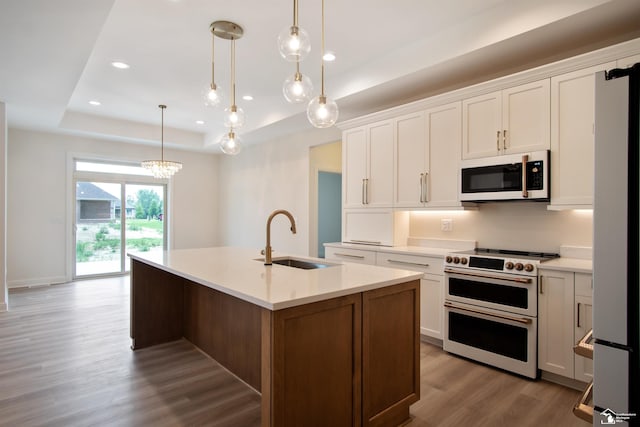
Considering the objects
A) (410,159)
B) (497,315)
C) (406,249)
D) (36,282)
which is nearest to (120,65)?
(410,159)

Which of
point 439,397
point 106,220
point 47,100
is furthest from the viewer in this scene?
point 106,220

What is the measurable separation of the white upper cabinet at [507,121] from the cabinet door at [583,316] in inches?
40.5

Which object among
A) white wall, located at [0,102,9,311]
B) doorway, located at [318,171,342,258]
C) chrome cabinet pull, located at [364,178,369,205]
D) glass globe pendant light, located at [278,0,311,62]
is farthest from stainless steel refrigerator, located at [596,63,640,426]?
white wall, located at [0,102,9,311]

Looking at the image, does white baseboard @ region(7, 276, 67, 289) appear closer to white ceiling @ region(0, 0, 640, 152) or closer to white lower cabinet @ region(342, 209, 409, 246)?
white ceiling @ region(0, 0, 640, 152)

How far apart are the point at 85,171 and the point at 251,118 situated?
344 centimetres

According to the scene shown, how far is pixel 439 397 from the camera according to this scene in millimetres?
2373

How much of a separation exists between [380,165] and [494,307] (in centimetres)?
185

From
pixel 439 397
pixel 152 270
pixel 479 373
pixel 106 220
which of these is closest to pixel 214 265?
pixel 152 270

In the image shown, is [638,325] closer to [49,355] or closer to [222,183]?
[49,355]

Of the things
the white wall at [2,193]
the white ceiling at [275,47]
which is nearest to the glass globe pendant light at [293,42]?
the white ceiling at [275,47]

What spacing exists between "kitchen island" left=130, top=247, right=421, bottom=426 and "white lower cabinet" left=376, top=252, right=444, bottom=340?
1172mm

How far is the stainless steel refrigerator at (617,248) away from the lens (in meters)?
1.01

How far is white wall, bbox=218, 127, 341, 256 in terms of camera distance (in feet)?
18.4

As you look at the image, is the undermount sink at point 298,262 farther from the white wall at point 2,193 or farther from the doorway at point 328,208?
the white wall at point 2,193
